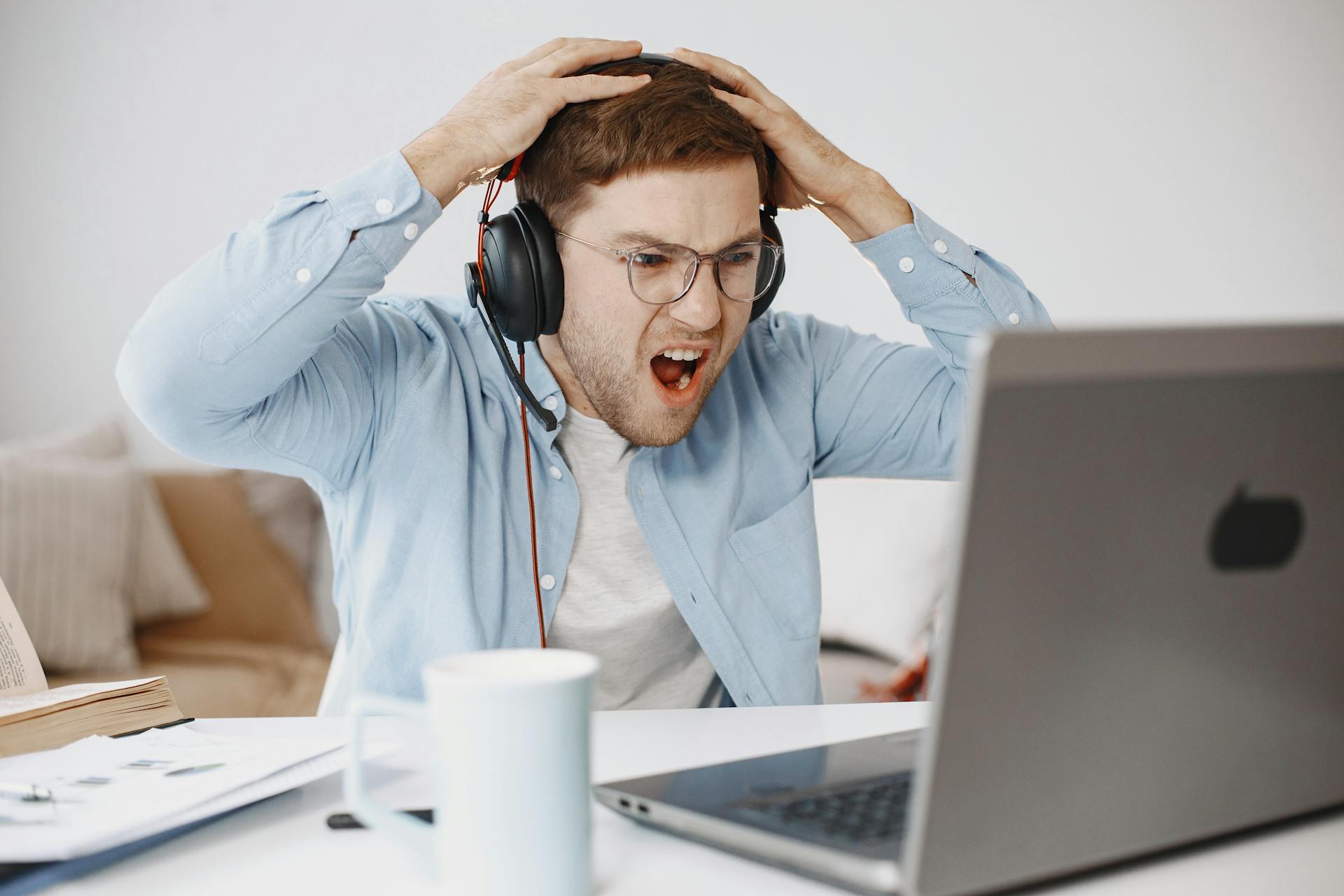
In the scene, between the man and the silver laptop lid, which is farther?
the man

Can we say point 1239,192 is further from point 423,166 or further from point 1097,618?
point 1097,618

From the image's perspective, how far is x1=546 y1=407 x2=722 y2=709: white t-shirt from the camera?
1.27 metres

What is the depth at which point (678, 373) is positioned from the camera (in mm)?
1387

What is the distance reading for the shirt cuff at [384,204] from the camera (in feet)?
3.56

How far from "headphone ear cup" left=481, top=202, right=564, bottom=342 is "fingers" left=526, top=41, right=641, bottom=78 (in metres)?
0.16

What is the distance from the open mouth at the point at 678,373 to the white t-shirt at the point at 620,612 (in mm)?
94

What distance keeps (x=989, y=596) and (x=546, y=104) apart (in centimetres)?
90

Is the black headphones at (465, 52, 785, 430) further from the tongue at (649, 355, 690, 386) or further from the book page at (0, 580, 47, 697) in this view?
the book page at (0, 580, 47, 697)

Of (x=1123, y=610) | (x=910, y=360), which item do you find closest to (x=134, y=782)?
(x=1123, y=610)

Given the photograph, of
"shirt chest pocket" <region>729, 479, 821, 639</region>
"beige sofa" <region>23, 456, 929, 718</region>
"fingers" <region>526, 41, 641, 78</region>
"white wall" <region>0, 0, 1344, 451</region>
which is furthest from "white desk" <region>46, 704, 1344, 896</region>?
"white wall" <region>0, 0, 1344, 451</region>

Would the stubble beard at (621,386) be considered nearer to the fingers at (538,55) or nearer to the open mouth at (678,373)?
the open mouth at (678,373)

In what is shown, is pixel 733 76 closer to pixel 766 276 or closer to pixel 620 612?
pixel 766 276

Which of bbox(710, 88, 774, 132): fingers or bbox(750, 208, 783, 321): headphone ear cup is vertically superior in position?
bbox(710, 88, 774, 132): fingers

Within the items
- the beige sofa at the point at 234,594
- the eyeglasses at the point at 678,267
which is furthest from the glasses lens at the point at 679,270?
the beige sofa at the point at 234,594
